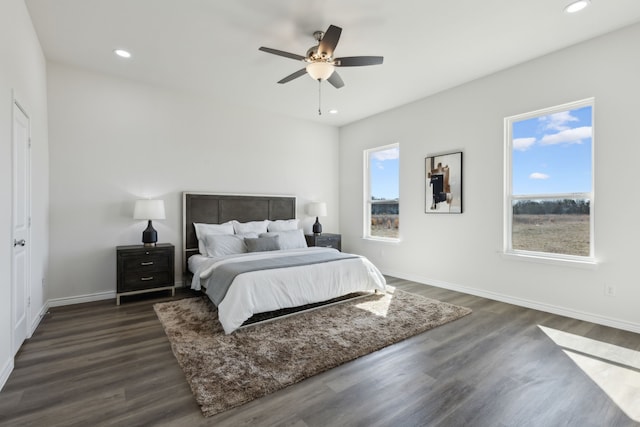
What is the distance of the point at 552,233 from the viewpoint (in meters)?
3.66

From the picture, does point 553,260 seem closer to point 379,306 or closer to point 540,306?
point 540,306

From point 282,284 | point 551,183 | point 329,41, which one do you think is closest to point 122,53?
point 329,41

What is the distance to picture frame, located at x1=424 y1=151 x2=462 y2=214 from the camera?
451 cm

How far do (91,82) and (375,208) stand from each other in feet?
15.7

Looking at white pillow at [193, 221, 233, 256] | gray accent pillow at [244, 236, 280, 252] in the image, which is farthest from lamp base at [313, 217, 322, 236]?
white pillow at [193, 221, 233, 256]

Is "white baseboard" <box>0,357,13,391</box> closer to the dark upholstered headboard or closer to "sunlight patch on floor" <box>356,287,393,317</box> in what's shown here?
the dark upholstered headboard

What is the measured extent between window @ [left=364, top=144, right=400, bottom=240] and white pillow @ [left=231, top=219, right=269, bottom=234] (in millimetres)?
2092

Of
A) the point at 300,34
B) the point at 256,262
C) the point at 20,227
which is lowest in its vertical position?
the point at 256,262

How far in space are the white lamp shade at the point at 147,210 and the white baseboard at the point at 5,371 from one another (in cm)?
208

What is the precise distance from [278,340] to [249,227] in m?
2.54

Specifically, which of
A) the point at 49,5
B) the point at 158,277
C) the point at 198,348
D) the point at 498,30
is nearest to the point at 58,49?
the point at 49,5

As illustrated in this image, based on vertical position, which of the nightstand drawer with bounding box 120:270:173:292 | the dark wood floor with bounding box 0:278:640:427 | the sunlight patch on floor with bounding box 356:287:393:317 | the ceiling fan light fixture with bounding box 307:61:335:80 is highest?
the ceiling fan light fixture with bounding box 307:61:335:80

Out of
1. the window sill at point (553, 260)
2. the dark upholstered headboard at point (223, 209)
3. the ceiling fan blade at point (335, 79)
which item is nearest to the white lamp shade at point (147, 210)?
the dark upholstered headboard at point (223, 209)

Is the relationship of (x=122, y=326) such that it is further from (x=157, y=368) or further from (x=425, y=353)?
(x=425, y=353)
